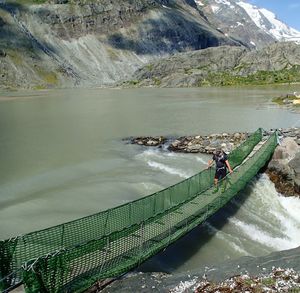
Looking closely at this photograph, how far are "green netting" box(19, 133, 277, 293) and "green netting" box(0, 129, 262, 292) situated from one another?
0.24ft

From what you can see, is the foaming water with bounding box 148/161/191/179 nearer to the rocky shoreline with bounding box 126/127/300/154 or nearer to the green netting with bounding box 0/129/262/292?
the rocky shoreline with bounding box 126/127/300/154

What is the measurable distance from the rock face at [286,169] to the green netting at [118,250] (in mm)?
5920

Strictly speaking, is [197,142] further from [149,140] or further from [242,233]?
[242,233]

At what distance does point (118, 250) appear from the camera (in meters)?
16.1

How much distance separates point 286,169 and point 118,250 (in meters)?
17.0

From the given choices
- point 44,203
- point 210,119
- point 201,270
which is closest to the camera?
point 201,270

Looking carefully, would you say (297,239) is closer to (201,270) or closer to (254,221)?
(254,221)

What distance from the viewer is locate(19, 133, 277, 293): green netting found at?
1307 cm

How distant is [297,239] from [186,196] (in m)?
5.87

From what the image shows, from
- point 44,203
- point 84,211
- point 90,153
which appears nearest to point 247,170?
point 84,211

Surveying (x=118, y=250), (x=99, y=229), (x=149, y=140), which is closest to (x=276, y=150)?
(x=149, y=140)

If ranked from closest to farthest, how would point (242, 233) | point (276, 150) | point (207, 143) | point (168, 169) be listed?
point (242, 233), point (276, 150), point (168, 169), point (207, 143)

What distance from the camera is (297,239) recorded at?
21062mm

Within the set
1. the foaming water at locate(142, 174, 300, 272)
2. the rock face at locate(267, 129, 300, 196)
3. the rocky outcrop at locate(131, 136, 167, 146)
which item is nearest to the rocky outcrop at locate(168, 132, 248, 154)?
the rocky outcrop at locate(131, 136, 167, 146)
